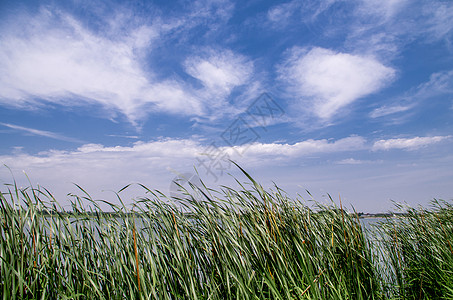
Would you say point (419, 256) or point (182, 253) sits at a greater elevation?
point (182, 253)

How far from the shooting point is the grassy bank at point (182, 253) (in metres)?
1.82

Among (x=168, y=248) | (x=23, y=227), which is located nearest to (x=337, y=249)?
(x=168, y=248)

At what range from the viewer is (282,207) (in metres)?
2.87

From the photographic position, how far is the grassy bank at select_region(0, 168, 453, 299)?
1.82 meters

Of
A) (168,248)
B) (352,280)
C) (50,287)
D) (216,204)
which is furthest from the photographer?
(352,280)

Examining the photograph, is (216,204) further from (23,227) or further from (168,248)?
(23,227)

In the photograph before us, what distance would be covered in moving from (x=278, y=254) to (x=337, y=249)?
109 centimetres

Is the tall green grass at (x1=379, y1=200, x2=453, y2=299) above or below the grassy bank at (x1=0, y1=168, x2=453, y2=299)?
below

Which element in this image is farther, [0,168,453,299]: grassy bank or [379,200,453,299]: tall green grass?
[379,200,453,299]: tall green grass

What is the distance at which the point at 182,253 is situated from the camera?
2043 millimetres

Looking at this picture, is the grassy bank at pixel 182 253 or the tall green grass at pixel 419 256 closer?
the grassy bank at pixel 182 253

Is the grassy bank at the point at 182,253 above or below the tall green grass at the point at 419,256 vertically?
above

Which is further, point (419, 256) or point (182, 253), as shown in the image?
point (419, 256)

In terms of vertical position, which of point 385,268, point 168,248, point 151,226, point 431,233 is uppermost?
point 151,226
